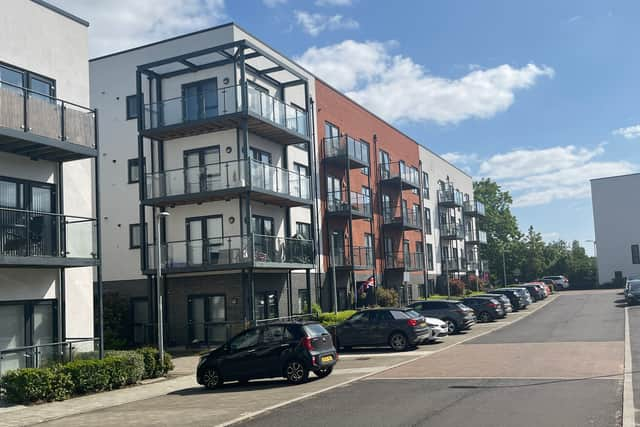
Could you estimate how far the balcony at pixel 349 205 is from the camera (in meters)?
34.5

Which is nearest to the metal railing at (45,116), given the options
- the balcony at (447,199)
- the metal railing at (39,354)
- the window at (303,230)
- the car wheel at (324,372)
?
the metal railing at (39,354)

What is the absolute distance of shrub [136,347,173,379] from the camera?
17.9m

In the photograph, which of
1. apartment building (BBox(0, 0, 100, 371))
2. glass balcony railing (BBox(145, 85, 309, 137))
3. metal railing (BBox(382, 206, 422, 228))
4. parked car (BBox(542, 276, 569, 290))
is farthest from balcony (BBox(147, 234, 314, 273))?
parked car (BBox(542, 276, 569, 290))

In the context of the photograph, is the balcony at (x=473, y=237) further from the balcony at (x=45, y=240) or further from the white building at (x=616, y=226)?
the balcony at (x=45, y=240)

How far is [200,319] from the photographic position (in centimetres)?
2708

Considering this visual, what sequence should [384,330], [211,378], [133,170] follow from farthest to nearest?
[133,170]
[384,330]
[211,378]

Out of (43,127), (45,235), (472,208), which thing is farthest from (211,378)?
(472,208)

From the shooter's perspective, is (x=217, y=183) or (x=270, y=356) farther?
(x=217, y=183)

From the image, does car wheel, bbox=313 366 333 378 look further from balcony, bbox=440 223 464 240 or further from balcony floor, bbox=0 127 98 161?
balcony, bbox=440 223 464 240

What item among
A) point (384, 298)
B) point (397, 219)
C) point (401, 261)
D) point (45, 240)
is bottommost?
point (384, 298)

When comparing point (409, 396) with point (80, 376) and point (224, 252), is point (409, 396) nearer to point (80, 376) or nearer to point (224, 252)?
point (80, 376)

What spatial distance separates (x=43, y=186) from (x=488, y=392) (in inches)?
489

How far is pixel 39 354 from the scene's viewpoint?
54.1 ft

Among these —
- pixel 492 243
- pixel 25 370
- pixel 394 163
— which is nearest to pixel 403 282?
pixel 394 163
